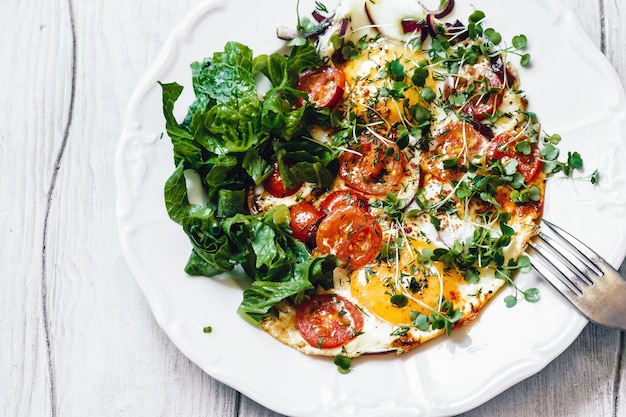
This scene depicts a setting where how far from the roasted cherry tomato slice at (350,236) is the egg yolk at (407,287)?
3.9 inches

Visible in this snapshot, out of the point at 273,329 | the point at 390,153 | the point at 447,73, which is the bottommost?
the point at 273,329

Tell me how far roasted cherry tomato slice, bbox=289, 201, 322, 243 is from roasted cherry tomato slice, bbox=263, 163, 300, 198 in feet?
0.35

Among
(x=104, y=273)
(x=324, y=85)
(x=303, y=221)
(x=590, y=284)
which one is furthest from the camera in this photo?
(x=104, y=273)

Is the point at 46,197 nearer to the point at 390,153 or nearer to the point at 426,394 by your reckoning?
the point at 390,153

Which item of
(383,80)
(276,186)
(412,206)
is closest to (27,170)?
(276,186)

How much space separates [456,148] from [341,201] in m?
0.68

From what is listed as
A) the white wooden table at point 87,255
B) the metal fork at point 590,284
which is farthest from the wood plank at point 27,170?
the metal fork at point 590,284

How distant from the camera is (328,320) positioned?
3.40m

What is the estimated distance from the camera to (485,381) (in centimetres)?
327

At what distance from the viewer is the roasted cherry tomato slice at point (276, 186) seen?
356 cm

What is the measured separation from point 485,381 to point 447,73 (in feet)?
5.37

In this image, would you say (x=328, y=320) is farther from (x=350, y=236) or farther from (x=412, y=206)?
(x=412, y=206)

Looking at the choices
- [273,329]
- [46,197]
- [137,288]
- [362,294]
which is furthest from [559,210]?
[46,197]

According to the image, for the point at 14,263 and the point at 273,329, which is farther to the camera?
the point at 14,263
